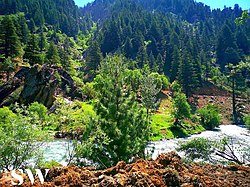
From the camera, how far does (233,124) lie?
102 m

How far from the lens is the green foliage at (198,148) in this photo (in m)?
24.2

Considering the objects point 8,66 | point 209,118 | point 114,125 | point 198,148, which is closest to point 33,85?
point 8,66

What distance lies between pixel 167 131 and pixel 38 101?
3236 cm

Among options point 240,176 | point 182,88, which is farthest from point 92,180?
point 182,88

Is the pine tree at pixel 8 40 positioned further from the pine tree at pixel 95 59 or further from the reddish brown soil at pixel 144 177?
the reddish brown soil at pixel 144 177

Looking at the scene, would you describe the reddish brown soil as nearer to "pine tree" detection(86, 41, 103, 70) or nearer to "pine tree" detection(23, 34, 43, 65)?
"pine tree" detection(23, 34, 43, 65)

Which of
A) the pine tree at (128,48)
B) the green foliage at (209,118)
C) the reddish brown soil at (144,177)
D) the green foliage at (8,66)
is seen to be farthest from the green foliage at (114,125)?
the pine tree at (128,48)

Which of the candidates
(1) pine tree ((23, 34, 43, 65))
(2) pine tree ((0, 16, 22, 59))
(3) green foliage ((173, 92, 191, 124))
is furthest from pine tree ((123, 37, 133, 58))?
(3) green foliage ((173, 92, 191, 124))

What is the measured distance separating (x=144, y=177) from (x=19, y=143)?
47.4ft

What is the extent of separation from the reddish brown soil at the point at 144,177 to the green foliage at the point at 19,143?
1108 centimetres

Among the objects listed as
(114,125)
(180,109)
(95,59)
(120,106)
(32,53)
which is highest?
(95,59)

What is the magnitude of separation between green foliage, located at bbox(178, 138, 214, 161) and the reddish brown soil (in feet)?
35.4

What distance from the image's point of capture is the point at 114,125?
29344mm

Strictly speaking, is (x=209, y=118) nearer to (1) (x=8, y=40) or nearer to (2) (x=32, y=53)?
(2) (x=32, y=53)
